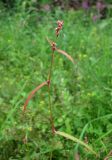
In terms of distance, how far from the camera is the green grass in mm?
2430

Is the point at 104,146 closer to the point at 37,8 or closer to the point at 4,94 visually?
the point at 4,94

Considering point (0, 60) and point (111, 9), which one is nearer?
point (0, 60)

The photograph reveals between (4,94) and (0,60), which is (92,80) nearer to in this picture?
(4,94)

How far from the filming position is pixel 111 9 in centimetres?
515

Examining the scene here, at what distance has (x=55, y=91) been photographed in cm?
290

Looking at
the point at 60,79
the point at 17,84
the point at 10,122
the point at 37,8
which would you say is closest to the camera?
the point at 10,122

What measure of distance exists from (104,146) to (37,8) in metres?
3.01

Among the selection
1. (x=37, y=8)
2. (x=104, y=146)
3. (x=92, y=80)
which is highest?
(x=37, y=8)

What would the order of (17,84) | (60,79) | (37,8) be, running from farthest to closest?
1. (37,8)
2. (17,84)
3. (60,79)

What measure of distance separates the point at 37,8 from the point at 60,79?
240 centimetres

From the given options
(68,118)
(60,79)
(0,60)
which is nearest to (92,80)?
(60,79)

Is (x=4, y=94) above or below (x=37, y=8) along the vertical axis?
below

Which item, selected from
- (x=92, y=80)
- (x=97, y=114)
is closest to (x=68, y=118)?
(x=97, y=114)

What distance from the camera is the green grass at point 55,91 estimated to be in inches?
95.7
